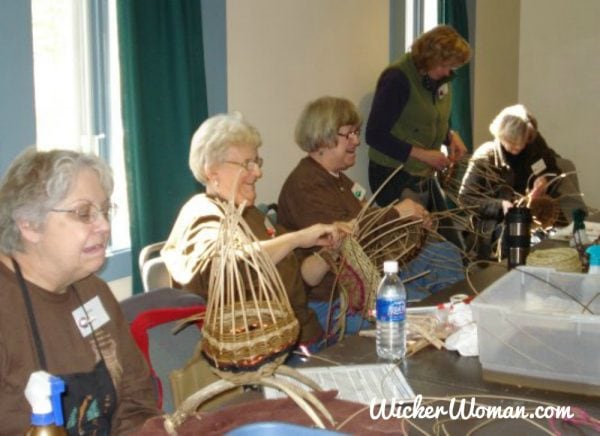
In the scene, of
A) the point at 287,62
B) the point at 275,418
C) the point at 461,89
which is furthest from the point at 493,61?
the point at 275,418

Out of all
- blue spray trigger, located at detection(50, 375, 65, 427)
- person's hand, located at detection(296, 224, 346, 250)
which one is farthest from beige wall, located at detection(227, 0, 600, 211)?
blue spray trigger, located at detection(50, 375, 65, 427)

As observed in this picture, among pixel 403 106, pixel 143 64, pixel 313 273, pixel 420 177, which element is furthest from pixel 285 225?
pixel 403 106

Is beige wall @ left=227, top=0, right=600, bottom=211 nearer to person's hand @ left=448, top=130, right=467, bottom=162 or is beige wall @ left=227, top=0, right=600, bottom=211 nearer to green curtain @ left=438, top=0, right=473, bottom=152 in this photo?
green curtain @ left=438, top=0, right=473, bottom=152

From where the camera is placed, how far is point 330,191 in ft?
9.61

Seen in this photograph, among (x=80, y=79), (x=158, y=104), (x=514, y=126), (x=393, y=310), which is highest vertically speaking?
(x=80, y=79)

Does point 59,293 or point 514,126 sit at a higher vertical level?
point 514,126

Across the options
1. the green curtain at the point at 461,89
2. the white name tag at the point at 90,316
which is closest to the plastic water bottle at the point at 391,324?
the white name tag at the point at 90,316

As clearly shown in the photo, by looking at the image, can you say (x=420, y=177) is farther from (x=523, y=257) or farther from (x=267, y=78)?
(x=523, y=257)

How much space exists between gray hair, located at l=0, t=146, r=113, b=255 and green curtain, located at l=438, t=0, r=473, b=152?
4736 mm

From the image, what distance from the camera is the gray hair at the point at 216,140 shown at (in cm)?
246

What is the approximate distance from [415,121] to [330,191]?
1658 millimetres

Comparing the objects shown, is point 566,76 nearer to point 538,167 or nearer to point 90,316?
point 538,167

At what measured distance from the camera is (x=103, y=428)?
5.20ft

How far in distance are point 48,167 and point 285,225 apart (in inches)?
58.4
